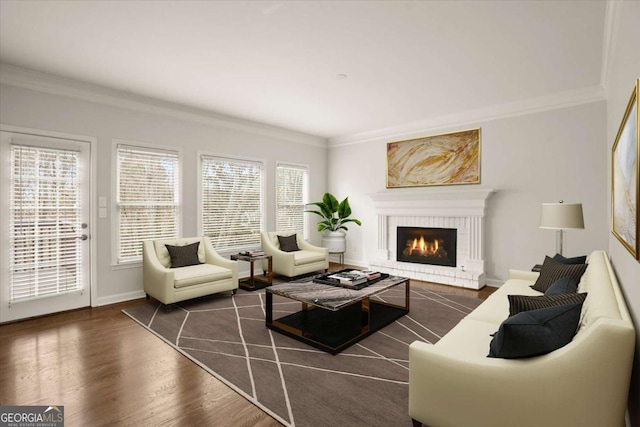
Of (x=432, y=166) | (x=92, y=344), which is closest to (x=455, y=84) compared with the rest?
(x=432, y=166)

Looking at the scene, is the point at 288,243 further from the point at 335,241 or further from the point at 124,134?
the point at 124,134

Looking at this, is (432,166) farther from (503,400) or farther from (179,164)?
(503,400)

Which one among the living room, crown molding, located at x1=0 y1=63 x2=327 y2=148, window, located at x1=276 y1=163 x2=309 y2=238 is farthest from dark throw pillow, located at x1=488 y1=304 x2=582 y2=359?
window, located at x1=276 y1=163 x2=309 y2=238

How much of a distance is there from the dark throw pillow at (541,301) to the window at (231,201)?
455 cm

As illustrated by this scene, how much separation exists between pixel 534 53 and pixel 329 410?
12.3ft

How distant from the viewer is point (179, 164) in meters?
5.02

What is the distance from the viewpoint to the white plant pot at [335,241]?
670 centimetres

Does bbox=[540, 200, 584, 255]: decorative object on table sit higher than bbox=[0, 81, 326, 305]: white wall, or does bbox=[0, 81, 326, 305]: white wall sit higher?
bbox=[0, 81, 326, 305]: white wall

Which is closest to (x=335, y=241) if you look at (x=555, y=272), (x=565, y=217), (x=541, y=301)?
(x=565, y=217)

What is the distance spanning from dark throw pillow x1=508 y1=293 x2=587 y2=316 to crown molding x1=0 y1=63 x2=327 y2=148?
4906 millimetres

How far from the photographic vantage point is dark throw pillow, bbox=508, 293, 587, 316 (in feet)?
6.16

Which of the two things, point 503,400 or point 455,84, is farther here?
point 455,84

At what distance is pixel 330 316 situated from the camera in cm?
363

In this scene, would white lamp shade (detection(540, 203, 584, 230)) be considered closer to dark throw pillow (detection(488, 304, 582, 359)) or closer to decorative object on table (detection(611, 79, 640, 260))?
decorative object on table (detection(611, 79, 640, 260))
